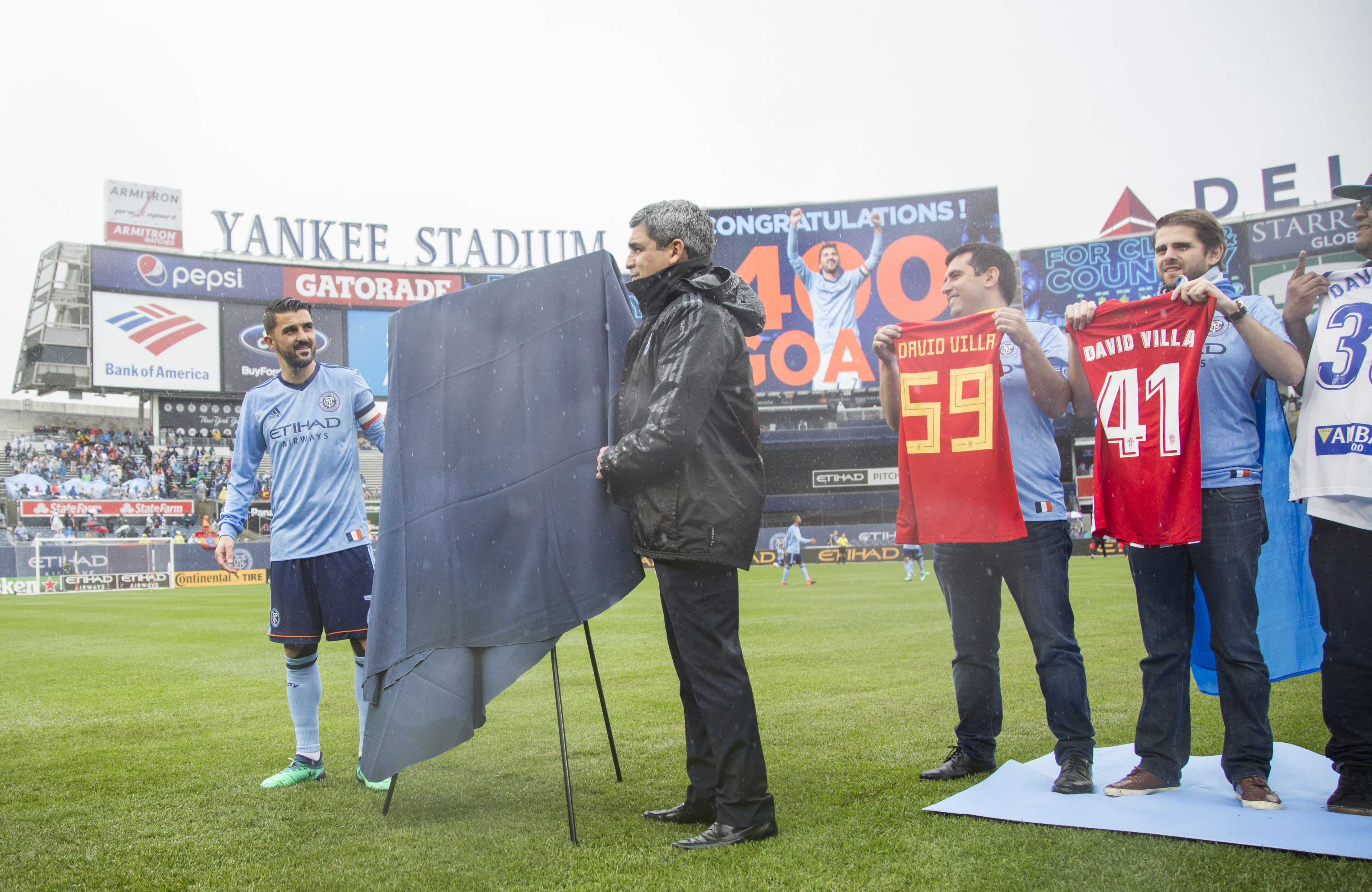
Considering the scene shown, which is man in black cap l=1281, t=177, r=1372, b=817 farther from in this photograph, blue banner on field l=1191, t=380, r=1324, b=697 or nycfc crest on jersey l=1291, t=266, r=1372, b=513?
blue banner on field l=1191, t=380, r=1324, b=697

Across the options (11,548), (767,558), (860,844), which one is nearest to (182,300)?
(11,548)

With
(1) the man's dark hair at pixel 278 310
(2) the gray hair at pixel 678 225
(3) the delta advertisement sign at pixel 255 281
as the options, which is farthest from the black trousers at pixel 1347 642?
(3) the delta advertisement sign at pixel 255 281

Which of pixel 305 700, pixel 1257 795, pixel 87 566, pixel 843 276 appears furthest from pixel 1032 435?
pixel 843 276

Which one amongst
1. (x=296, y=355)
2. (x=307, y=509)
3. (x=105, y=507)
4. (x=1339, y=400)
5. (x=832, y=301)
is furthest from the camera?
(x=832, y=301)

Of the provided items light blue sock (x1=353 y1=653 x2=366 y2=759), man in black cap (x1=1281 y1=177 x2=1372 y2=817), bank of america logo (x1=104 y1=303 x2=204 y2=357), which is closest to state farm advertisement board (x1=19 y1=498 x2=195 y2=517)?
bank of america logo (x1=104 y1=303 x2=204 y2=357)

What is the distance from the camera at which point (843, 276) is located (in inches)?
1609

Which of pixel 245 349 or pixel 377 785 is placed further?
pixel 245 349

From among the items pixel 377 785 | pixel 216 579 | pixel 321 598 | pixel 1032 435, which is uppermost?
pixel 1032 435

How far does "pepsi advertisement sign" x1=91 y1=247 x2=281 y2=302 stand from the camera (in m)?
39.8

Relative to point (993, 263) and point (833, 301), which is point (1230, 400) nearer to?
point (993, 263)

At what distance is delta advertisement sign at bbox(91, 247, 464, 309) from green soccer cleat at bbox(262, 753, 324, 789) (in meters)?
37.6

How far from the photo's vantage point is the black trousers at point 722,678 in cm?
312

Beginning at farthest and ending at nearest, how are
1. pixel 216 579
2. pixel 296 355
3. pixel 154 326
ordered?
pixel 154 326 → pixel 216 579 → pixel 296 355

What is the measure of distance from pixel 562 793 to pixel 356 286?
43787 millimetres
